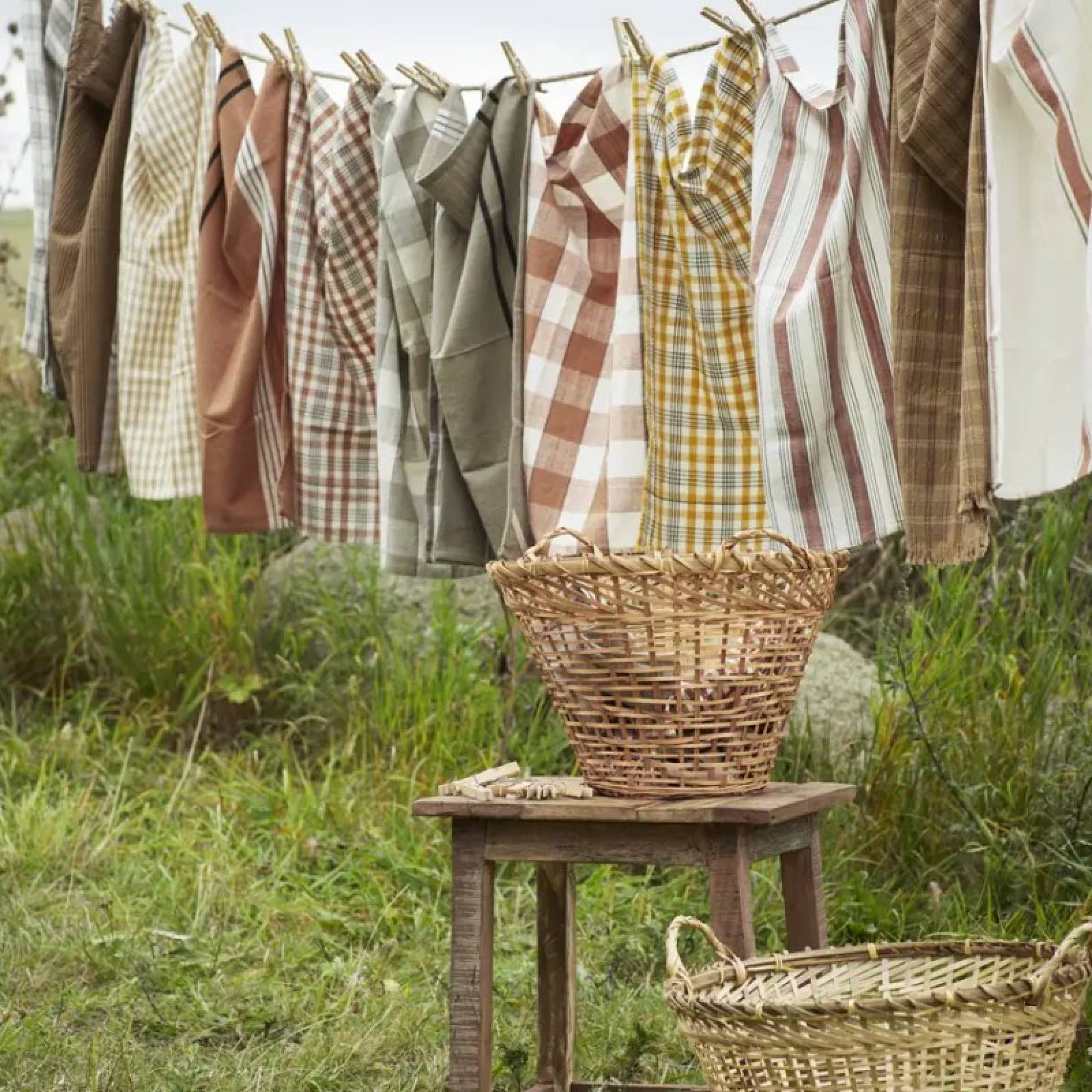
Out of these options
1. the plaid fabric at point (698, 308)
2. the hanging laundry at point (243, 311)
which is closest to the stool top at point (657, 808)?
the plaid fabric at point (698, 308)

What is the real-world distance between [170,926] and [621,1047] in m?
1.28

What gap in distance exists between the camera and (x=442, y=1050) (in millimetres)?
3320

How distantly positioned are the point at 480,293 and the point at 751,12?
701mm

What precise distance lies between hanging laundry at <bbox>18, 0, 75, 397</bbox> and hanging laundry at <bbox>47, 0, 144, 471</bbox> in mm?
76

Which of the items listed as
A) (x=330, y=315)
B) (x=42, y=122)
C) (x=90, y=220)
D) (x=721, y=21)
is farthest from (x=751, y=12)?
(x=42, y=122)

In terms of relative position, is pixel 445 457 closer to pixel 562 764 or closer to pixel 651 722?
pixel 651 722

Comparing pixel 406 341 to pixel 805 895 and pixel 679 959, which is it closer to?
pixel 805 895

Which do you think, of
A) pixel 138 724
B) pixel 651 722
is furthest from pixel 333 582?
pixel 651 722

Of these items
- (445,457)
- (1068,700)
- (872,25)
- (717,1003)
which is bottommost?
(717,1003)

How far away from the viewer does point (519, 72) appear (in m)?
→ 3.07

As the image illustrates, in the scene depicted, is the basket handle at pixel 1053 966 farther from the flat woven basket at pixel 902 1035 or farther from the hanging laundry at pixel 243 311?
the hanging laundry at pixel 243 311

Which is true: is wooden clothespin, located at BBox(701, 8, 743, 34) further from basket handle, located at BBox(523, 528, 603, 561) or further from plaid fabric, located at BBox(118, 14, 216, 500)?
plaid fabric, located at BBox(118, 14, 216, 500)

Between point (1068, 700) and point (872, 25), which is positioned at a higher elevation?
point (872, 25)

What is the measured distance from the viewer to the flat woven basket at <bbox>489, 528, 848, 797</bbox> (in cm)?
244
